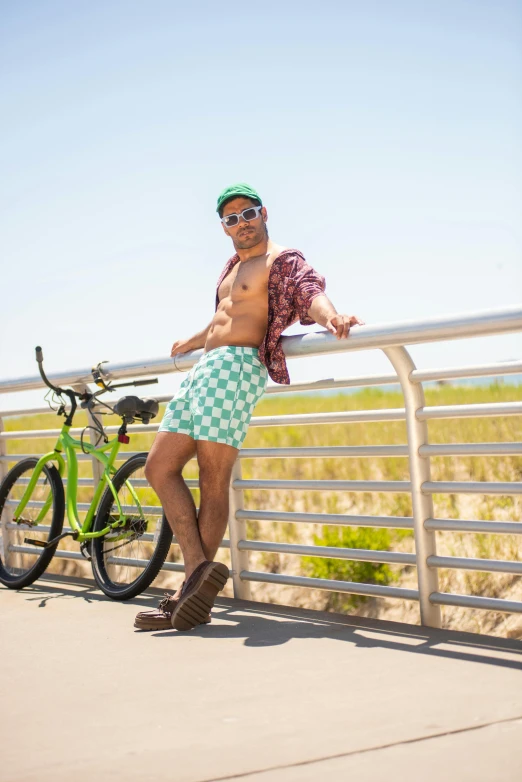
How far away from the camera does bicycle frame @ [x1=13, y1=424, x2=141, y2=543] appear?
17.3 ft

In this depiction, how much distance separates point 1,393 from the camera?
6297 mm

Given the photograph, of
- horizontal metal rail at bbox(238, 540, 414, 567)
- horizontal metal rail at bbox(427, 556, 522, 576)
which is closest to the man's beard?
horizontal metal rail at bbox(238, 540, 414, 567)

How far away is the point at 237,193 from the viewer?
447 cm

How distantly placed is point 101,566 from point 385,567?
16.9 ft

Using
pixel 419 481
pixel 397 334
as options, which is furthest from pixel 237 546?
pixel 397 334

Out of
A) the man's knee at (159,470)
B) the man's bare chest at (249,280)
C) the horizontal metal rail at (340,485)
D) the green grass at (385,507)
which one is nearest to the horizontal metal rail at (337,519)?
the horizontal metal rail at (340,485)

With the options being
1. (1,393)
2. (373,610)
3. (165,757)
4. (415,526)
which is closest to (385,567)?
(373,610)

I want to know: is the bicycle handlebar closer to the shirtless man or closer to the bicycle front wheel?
the bicycle front wheel

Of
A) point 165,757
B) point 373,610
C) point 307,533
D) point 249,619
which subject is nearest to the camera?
point 165,757

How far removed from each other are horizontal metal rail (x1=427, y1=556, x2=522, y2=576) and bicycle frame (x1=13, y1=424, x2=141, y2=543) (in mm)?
1690

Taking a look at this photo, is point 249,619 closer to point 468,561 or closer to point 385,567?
point 468,561

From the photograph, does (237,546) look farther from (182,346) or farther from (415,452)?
(415,452)

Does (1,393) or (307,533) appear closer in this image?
(1,393)

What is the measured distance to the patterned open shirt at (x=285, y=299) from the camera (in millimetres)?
4270
